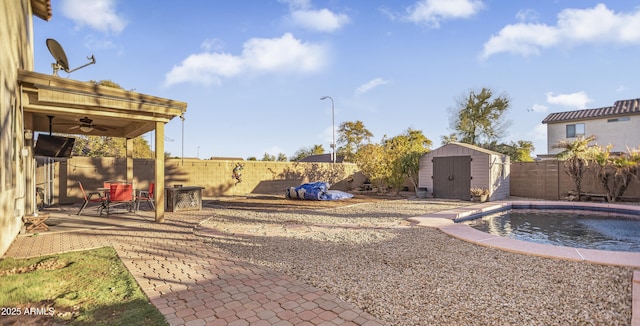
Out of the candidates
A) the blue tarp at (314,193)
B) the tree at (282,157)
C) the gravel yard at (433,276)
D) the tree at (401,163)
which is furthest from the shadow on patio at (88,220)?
the tree at (282,157)

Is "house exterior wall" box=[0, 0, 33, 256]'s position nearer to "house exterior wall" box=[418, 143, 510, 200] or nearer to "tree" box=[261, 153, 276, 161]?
"house exterior wall" box=[418, 143, 510, 200]

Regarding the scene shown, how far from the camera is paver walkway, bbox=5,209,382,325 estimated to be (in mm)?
2627

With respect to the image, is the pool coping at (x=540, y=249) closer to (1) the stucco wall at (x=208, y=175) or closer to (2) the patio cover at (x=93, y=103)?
(2) the patio cover at (x=93, y=103)

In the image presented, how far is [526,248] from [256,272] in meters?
3.99

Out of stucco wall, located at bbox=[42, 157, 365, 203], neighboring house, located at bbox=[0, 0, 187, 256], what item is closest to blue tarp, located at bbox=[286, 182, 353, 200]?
stucco wall, located at bbox=[42, 157, 365, 203]

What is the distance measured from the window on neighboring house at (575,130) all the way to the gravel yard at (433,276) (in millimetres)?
26504

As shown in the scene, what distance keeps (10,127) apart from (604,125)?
3262 cm

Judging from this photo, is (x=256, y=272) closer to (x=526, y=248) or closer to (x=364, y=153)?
(x=526, y=248)

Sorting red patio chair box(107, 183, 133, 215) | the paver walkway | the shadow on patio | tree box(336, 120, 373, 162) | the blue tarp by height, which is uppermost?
tree box(336, 120, 373, 162)

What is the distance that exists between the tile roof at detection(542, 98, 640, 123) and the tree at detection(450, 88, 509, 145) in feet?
11.8

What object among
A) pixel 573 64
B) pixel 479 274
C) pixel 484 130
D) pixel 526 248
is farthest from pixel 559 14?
pixel 484 130

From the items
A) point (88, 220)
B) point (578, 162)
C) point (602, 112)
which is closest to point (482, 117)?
point (602, 112)

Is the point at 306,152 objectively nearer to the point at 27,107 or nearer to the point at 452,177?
the point at 452,177

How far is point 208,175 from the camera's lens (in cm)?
1439
